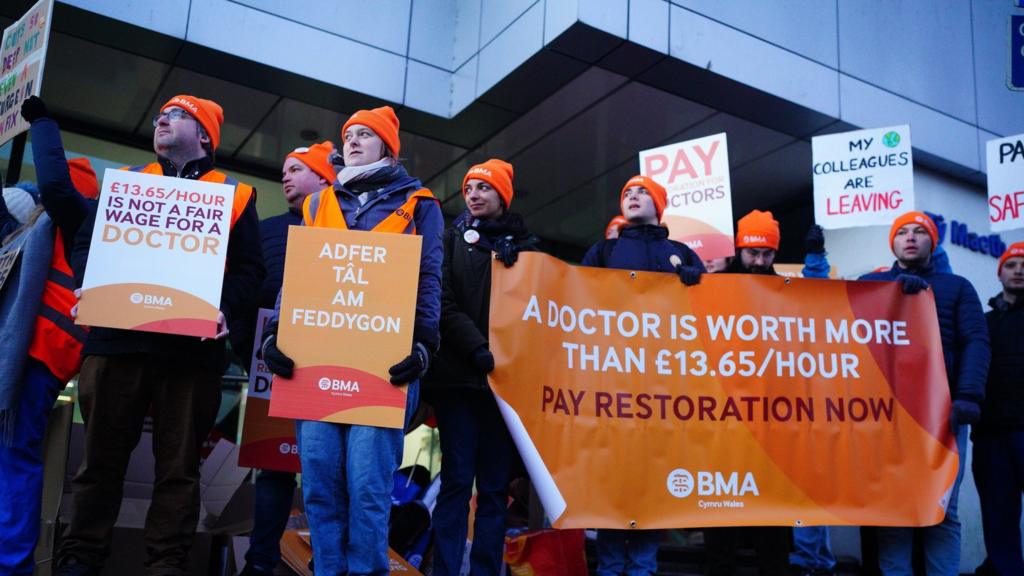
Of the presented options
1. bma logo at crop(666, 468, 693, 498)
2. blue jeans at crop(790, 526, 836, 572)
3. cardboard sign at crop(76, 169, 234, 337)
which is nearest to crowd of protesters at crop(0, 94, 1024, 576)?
cardboard sign at crop(76, 169, 234, 337)

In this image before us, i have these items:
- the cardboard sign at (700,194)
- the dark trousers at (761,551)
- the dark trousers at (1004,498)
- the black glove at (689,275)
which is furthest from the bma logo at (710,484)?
the cardboard sign at (700,194)

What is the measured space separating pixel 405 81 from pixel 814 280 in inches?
175

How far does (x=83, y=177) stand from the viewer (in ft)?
15.2

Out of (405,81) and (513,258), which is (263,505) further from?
(405,81)

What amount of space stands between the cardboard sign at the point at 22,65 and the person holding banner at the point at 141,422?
1224 millimetres

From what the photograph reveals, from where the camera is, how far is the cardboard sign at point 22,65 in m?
4.79

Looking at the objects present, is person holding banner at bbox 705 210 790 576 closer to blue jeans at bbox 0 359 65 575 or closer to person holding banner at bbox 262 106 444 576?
person holding banner at bbox 262 106 444 576

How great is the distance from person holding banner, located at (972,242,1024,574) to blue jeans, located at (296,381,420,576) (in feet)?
11.9

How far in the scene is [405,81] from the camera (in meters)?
8.10

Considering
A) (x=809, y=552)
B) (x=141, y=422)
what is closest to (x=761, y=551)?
(x=809, y=552)

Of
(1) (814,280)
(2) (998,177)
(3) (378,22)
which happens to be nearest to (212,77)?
(3) (378,22)

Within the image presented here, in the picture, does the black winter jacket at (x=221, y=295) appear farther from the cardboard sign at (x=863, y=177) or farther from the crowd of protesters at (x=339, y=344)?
the cardboard sign at (x=863, y=177)

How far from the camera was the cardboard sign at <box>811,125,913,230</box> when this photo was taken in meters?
6.57

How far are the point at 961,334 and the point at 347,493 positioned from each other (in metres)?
3.58
